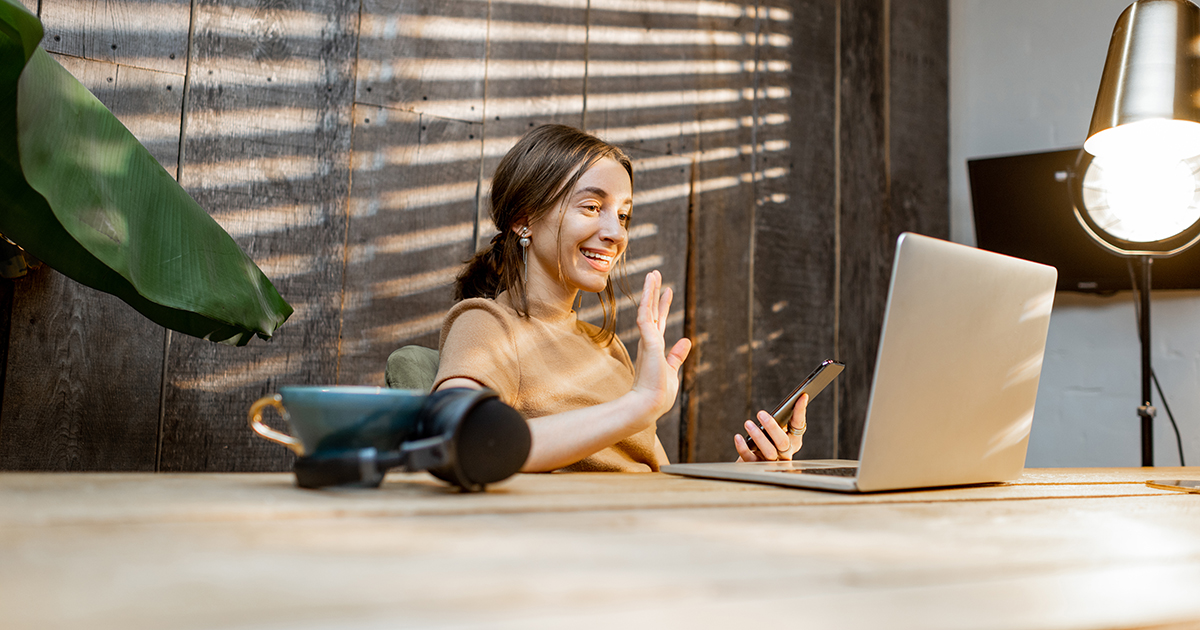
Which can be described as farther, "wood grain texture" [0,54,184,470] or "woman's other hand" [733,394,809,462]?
"wood grain texture" [0,54,184,470]

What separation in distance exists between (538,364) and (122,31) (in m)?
1.24

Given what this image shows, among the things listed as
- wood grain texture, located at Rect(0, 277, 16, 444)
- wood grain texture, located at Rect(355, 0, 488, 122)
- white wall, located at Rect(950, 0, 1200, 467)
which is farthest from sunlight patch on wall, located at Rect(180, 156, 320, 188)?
white wall, located at Rect(950, 0, 1200, 467)

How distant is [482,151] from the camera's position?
2248mm

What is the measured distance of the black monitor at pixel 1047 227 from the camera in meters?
2.54

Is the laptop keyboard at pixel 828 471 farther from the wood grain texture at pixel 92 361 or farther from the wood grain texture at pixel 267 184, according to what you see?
the wood grain texture at pixel 92 361

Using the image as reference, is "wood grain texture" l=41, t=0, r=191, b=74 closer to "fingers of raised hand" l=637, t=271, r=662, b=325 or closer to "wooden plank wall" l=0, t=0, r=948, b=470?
"wooden plank wall" l=0, t=0, r=948, b=470

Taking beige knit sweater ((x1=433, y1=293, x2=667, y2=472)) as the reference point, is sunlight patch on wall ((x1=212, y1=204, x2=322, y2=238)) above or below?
above

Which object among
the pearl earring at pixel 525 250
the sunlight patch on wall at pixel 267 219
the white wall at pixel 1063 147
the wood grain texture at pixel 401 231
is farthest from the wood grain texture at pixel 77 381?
the white wall at pixel 1063 147

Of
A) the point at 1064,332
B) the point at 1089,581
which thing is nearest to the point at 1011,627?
the point at 1089,581

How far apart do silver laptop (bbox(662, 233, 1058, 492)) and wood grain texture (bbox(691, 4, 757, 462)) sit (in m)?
1.53

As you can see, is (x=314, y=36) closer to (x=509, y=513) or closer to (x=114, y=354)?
(x=114, y=354)

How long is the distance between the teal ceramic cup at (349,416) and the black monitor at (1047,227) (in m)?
2.52

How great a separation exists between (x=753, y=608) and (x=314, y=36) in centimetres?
203

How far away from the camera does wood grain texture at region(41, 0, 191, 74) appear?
1740mm
